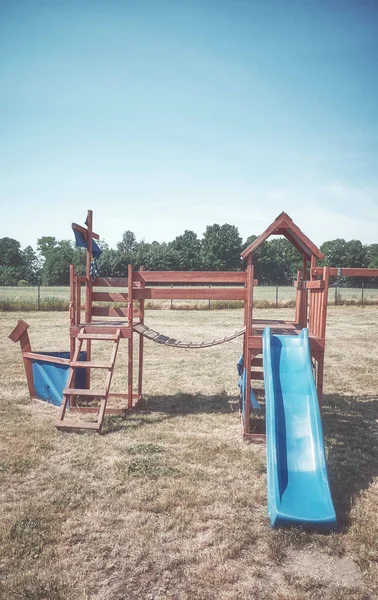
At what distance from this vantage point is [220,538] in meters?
3.78

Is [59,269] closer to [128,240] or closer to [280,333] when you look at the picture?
[128,240]

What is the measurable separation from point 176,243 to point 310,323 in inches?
3446

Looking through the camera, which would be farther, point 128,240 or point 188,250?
point 128,240

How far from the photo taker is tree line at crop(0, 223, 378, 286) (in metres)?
75.3

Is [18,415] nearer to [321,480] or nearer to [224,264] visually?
[321,480]

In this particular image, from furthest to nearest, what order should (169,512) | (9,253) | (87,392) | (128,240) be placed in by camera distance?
(128,240), (9,253), (87,392), (169,512)

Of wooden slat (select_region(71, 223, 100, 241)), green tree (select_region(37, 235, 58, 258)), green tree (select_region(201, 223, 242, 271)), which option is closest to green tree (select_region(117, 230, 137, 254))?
green tree (select_region(37, 235, 58, 258))

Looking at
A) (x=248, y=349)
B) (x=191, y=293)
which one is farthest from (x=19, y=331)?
(x=248, y=349)

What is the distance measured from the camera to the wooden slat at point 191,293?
7.18 metres

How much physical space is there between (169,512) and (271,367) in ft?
7.14

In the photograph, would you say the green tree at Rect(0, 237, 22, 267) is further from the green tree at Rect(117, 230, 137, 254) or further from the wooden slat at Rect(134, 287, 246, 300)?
the wooden slat at Rect(134, 287, 246, 300)

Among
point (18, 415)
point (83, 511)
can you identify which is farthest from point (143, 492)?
point (18, 415)

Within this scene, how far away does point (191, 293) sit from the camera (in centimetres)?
745

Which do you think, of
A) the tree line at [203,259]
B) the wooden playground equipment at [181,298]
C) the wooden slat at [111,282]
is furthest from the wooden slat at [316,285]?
the tree line at [203,259]
